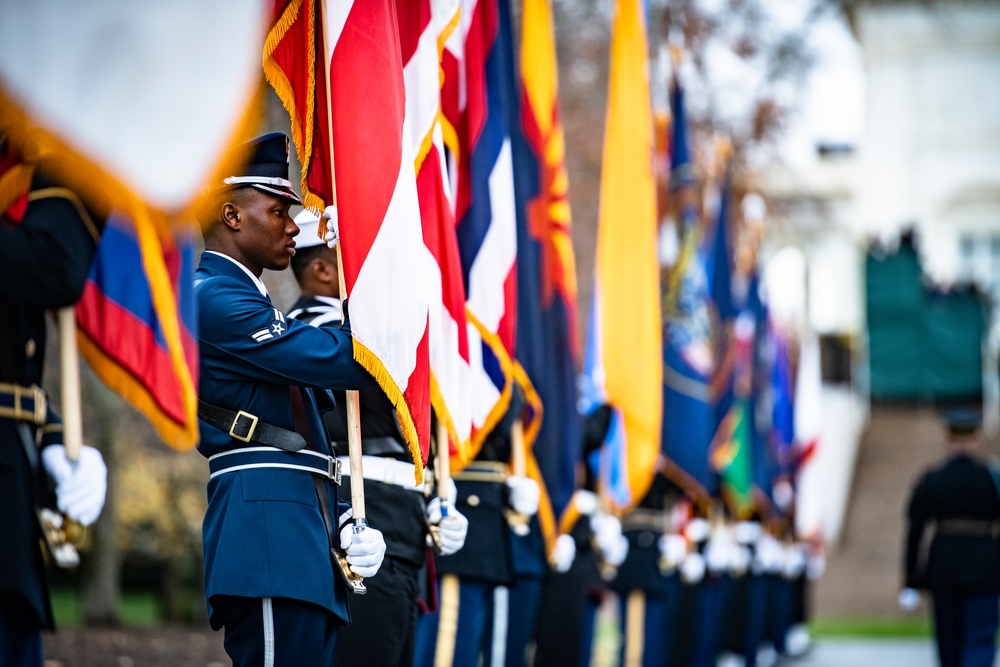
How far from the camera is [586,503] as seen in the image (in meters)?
8.59

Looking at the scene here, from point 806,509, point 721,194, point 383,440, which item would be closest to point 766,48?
point 806,509

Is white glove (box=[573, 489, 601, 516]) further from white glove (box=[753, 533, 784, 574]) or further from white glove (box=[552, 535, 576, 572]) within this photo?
white glove (box=[753, 533, 784, 574])

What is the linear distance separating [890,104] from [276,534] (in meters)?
33.6

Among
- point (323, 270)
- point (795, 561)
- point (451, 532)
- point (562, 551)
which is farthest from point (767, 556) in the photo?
point (323, 270)

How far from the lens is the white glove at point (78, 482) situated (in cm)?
392

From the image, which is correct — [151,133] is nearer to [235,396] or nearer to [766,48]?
[235,396]

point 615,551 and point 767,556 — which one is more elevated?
point 615,551

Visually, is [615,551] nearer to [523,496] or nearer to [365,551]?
[523,496]

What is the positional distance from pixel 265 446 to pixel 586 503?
15.9ft

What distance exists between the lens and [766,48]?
751 inches

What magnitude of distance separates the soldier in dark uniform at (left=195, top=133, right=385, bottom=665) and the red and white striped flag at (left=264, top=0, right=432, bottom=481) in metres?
0.21

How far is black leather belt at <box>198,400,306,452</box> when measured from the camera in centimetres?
390

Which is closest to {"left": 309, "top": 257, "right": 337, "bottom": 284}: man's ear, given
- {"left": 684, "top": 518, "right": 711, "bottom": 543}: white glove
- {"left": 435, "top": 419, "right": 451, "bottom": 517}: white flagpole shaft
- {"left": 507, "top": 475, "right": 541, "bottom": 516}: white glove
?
{"left": 435, "top": 419, "right": 451, "bottom": 517}: white flagpole shaft

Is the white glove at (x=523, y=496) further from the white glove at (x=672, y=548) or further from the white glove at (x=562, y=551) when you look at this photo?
the white glove at (x=672, y=548)
